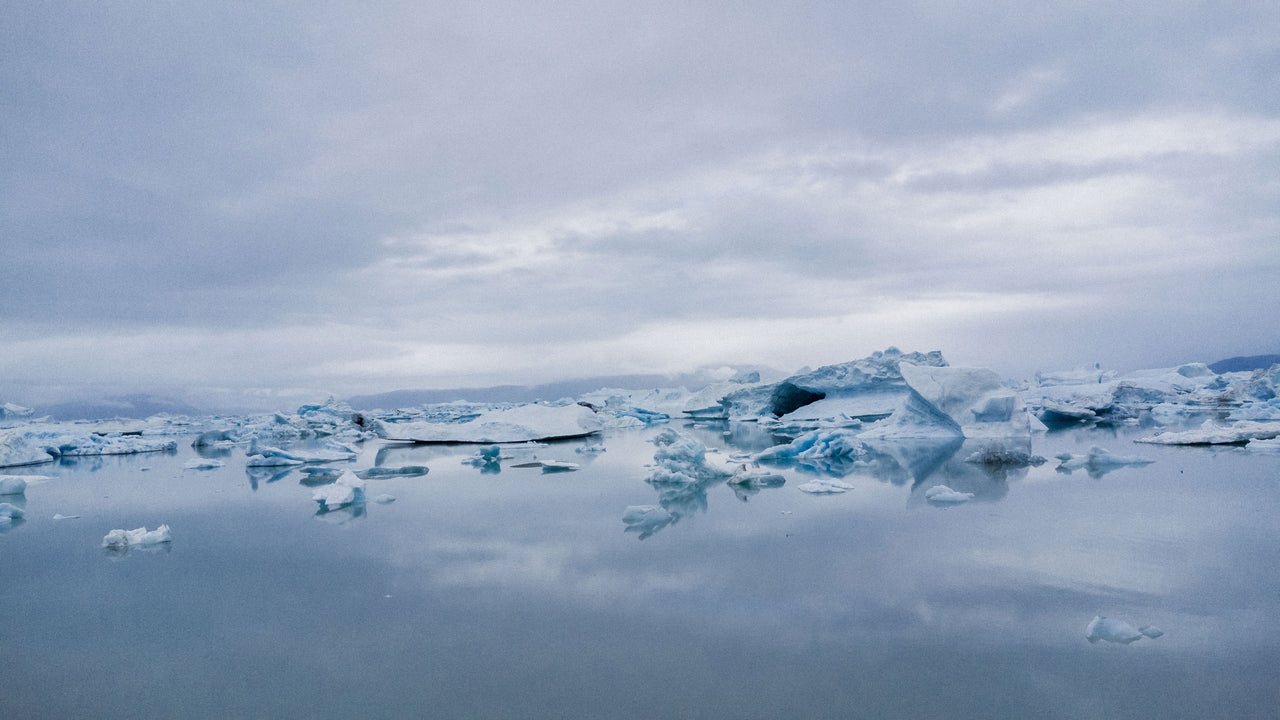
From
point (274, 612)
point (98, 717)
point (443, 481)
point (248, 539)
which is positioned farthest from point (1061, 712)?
point (443, 481)

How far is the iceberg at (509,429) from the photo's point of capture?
35.6 ft

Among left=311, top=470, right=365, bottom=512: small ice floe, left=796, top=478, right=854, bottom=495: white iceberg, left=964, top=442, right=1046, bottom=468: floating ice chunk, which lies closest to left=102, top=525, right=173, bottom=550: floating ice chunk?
left=311, top=470, right=365, bottom=512: small ice floe

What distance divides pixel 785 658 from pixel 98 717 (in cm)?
174

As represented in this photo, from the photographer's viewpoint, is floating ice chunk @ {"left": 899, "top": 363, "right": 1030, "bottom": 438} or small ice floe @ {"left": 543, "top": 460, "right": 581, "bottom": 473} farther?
floating ice chunk @ {"left": 899, "top": 363, "right": 1030, "bottom": 438}

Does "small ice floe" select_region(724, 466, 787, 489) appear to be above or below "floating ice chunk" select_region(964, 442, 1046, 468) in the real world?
above

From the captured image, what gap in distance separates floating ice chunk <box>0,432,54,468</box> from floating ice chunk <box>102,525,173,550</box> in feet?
23.5

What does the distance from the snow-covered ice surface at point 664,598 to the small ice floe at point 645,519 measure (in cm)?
3

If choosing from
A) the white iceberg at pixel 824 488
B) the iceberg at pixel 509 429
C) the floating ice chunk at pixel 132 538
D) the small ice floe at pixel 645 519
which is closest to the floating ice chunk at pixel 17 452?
the iceberg at pixel 509 429

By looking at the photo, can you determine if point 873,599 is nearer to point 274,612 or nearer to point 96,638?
point 274,612

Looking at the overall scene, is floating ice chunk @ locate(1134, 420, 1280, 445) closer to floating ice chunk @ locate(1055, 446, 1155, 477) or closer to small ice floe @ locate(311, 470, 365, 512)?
floating ice chunk @ locate(1055, 446, 1155, 477)

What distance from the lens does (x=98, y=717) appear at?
1590 mm

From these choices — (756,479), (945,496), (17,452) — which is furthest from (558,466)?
(17,452)

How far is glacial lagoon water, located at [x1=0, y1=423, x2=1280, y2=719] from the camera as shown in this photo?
1.63m

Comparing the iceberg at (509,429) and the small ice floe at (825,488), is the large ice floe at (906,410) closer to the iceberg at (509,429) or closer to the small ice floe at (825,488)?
the small ice floe at (825,488)
